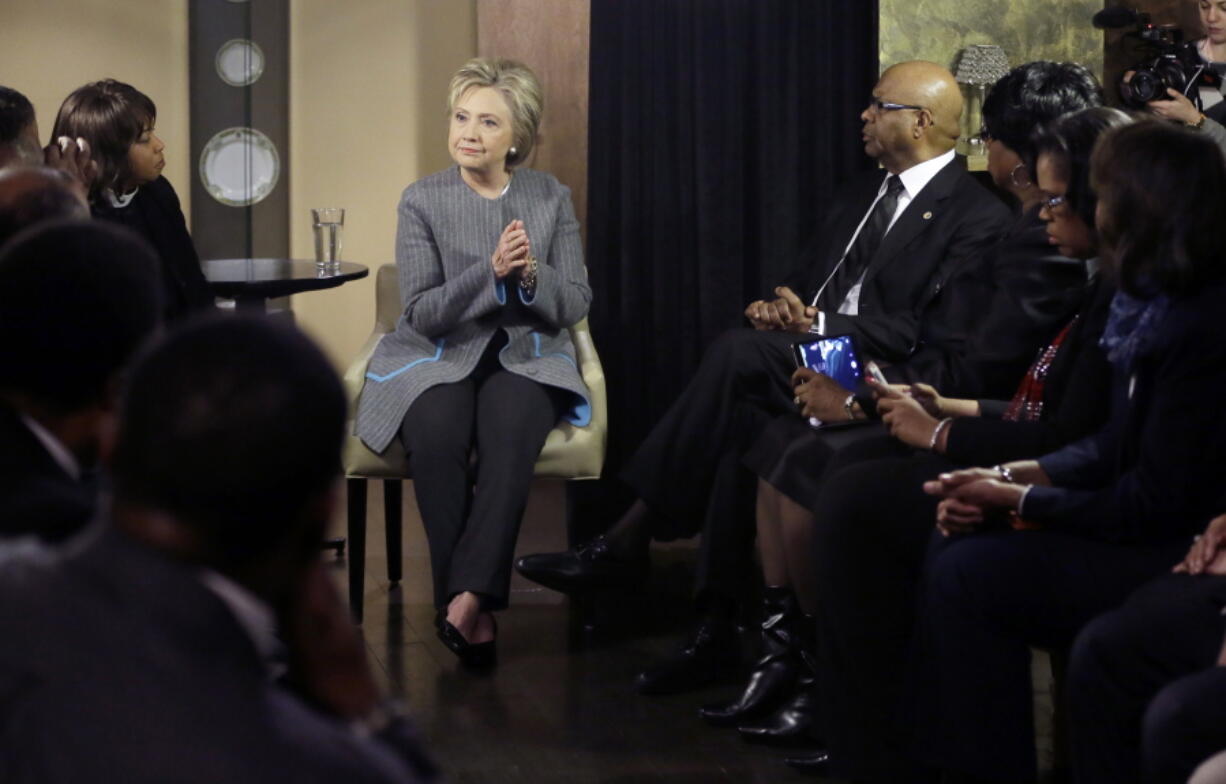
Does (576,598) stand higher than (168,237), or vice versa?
(168,237)

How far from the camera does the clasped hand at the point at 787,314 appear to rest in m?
3.48

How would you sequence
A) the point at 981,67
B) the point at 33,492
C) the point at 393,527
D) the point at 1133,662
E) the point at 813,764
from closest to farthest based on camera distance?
the point at 33,492 < the point at 1133,662 < the point at 813,764 < the point at 393,527 < the point at 981,67

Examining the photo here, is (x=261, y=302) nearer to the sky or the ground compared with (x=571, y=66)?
nearer to the ground

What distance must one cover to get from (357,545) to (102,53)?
8.04 ft

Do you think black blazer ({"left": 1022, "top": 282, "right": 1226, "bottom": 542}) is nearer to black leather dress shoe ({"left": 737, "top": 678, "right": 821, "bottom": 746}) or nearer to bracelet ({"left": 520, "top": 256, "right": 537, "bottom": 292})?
black leather dress shoe ({"left": 737, "top": 678, "right": 821, "bottom": 746})

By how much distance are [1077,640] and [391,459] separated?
1.92 meters

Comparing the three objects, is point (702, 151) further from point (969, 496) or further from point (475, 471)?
point (969, 496)

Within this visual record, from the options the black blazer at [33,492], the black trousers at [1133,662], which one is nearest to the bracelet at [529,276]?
the black trousers at [1133,662]

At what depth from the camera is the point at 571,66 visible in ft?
15.2

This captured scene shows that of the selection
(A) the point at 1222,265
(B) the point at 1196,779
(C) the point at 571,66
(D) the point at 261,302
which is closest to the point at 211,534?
(B) the point at 1196,779

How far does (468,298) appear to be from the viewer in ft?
12.1

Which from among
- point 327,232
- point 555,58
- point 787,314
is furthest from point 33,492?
point 555,58

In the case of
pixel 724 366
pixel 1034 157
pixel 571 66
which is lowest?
pixel 724 366

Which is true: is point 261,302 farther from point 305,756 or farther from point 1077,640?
point 305,756
